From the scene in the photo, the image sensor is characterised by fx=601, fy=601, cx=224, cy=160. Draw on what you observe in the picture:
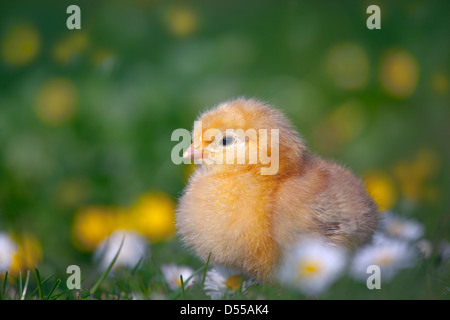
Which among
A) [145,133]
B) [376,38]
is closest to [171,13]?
[145,133]

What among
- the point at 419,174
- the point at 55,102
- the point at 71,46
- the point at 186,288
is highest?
the point at 71,46

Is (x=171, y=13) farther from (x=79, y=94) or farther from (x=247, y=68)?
(x=79, y=94)

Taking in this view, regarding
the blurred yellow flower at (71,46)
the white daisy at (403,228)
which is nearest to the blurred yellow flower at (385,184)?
the white daisy at (403,228)

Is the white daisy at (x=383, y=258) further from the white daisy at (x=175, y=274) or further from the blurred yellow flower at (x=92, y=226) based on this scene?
the blurred yellow flower at (x=92, y=226)

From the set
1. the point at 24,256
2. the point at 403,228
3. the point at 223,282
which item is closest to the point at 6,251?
the point at 24,256

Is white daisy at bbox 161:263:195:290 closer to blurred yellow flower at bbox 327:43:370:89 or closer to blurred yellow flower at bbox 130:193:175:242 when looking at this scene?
blurred yellow flower at bbox 130:193:175:242

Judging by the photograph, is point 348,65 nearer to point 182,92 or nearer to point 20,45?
point 182,92
